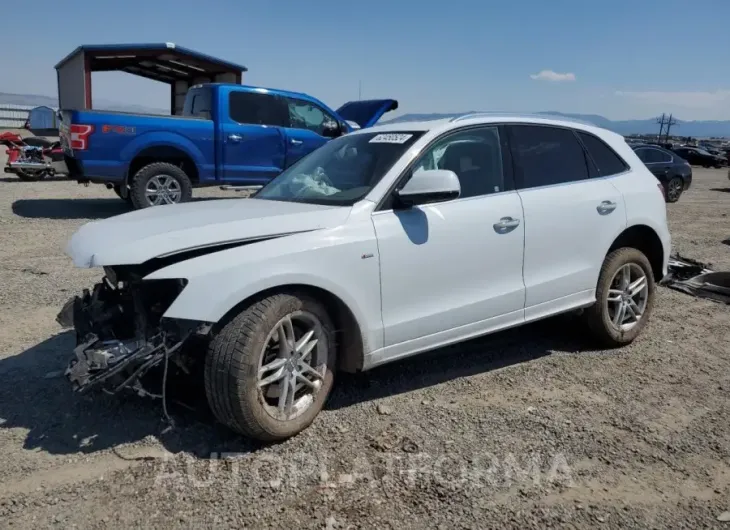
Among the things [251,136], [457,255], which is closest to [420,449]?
[457,255]

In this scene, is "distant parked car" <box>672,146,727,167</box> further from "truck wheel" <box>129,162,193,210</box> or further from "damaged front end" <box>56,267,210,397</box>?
"damaged front end" <box>56,267,210,397</box>

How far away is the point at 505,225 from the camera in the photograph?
406cm

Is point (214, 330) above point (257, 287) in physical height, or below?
below

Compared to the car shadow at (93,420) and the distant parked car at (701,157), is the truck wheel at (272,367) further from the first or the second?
the distant parked car at (701,157)

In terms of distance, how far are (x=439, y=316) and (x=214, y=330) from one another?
140cm

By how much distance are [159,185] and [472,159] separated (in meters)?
7.06

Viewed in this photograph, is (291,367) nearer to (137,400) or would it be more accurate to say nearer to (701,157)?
(137,400)

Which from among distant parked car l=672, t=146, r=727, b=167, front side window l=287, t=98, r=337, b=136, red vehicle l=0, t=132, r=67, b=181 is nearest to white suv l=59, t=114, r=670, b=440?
front side window l=287, t=98, r=337, b=136

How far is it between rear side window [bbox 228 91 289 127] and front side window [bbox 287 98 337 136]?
0.12 m

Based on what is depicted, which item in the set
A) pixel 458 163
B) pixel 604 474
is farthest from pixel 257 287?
pixel 604 474

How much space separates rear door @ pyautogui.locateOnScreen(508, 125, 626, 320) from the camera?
4.27m

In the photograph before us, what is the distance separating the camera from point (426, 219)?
3732mm

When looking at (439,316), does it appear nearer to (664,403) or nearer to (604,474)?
(604,474)

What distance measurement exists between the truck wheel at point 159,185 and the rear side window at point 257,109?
4.65 feet
